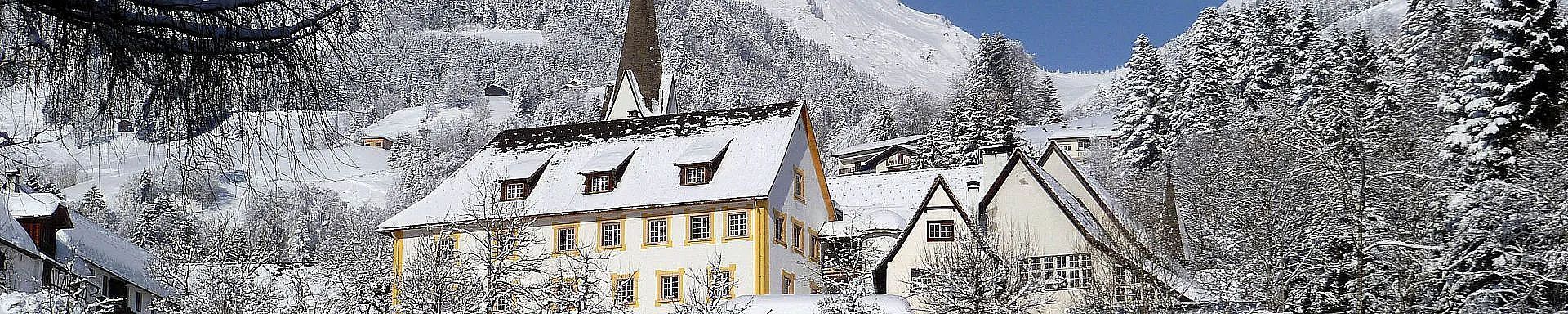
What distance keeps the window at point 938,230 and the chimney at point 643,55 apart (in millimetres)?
39003

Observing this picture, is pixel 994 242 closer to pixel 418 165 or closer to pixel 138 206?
pixel 418 165

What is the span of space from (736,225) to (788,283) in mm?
2612

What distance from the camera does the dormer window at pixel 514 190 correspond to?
51.6 meters

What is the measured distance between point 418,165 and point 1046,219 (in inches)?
3656

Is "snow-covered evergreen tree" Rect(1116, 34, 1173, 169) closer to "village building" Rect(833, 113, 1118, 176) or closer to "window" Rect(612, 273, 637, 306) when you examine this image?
"village building" Rect(833, 113, 1118, 176)

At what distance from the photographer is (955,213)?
45000 mm

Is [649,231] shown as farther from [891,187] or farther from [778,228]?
[891,187]

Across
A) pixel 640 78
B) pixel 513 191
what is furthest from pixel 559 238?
pixel 640 78

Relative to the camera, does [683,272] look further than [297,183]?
Yes

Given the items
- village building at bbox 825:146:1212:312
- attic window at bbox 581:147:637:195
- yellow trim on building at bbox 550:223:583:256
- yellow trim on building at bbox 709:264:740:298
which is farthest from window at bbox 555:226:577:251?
village building at bbox 825:146:1212:312

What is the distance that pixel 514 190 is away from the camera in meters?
52.0

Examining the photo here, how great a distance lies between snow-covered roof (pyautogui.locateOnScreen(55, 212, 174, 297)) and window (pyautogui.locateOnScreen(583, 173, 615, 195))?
1293cm

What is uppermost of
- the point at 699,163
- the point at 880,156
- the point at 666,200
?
the point at 880,156

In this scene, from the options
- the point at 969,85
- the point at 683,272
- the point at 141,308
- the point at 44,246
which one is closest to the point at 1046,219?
the point at 683,272
